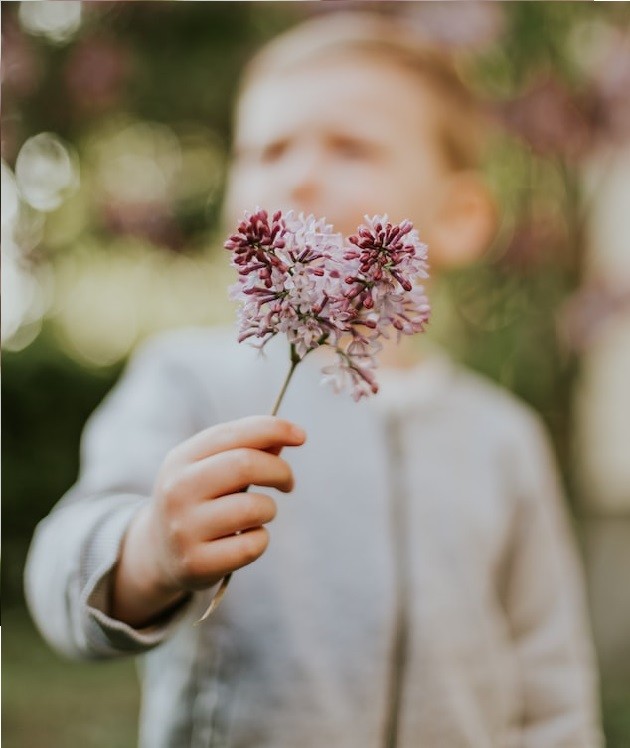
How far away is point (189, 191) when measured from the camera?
138 cm

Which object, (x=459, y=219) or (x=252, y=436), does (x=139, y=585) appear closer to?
(x=252, y=436)

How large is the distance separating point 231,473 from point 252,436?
0.02 metres

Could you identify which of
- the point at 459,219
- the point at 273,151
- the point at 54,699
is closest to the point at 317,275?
the point at 273,151

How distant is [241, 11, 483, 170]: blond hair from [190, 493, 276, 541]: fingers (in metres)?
0.42

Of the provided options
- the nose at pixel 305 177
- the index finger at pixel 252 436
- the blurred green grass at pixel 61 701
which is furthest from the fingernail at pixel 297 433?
the blurred green grass at pixel 61 701

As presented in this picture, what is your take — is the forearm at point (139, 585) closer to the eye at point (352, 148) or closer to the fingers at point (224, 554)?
the fingers at point (224, 554)

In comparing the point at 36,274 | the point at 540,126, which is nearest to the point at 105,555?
the point at 36,274

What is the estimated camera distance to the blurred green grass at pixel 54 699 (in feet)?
3.29

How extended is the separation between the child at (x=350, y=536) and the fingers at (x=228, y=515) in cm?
9

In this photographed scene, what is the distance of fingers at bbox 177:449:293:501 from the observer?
0.36 m

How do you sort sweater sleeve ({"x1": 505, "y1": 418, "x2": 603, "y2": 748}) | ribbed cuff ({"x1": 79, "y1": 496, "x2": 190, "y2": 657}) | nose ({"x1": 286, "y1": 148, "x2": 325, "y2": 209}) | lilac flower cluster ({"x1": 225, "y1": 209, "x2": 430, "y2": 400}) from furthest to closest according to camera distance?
sweater sleeve ({"x1": 505, "y1": 418, "x2": 603, "y2": 748}), nose ({"x1": 286, "y1": 148, "x2": 325, "y2": 209}), ribbed cuff ({"x1": 79, "y1": 496, "x2": 190, "y2": 657}), lilac flower cluster ({"x1": 225, "y1": 209, "x2": 430, "y2": 400})

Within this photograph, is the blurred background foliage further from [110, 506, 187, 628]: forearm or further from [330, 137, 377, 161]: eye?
[110, 506, 187, 628]: forearm

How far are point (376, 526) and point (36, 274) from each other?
551 mm

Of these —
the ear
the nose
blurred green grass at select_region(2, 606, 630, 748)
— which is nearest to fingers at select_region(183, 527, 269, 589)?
the nose
